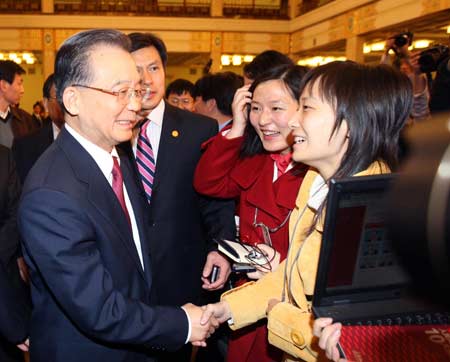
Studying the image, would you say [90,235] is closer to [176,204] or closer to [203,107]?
[176,204]

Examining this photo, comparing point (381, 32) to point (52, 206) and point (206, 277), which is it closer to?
point (206, 277)

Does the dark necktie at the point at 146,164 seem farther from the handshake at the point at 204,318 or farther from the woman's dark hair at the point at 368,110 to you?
the woman's dark hair at the point at 368,110

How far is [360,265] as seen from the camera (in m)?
1.12

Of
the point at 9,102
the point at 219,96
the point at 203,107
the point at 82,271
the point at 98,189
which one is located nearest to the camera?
the point at 82,271

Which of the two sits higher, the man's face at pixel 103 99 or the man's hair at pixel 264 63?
the man's hair at pixel 264 63

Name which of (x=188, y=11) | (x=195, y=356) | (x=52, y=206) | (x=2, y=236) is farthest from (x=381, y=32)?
(x=52, y=206)

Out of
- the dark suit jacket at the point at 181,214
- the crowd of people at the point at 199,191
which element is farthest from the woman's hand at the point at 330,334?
the dark suit jacket at the point at 181,214

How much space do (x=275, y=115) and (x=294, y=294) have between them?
87 centimetres

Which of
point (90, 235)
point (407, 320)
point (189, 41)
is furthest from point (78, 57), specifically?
point (189, 41)

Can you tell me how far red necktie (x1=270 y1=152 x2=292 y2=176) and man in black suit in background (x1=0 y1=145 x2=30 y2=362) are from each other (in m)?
1.28

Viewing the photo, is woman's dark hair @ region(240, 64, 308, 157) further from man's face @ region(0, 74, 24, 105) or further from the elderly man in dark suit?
man's face @ region(0, 74, 24, 105)

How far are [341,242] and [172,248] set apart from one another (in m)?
1.53

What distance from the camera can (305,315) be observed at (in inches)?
57.5

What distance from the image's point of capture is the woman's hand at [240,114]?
7.57 ft
